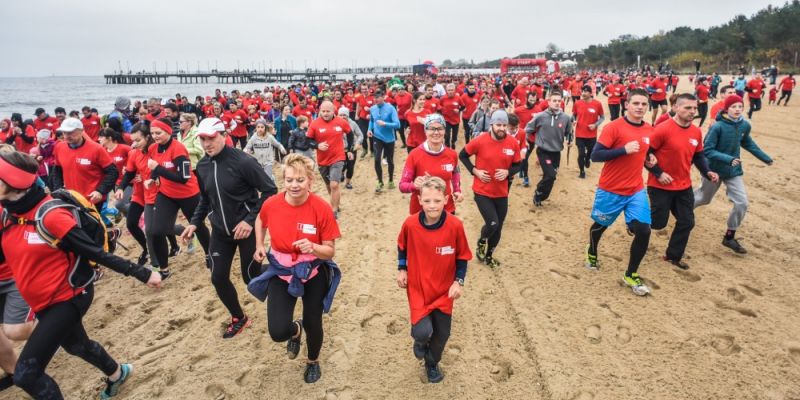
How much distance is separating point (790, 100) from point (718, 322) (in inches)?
965

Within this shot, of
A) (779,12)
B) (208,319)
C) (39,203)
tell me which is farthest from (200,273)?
(779,12)

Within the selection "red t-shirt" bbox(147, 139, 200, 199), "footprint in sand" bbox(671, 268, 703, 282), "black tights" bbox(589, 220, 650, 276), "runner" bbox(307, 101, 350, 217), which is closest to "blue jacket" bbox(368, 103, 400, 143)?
"runner" bbox(307, 101, 350, 217)

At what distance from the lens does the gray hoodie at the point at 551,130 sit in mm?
7586

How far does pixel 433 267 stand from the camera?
318cm

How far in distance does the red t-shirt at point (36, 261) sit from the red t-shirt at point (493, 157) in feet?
13.1

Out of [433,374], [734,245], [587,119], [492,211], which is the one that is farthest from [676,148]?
[587,119]

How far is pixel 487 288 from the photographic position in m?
4.91

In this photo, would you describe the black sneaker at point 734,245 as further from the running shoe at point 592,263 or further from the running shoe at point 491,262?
the running shoe at point 491,262

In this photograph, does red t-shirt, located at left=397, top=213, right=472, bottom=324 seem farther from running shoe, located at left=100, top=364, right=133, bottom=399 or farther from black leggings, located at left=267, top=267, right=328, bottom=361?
running shoe, located at left=100, top=364, right=133, bottom=399

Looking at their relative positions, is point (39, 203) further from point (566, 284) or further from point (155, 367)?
point (566, 284)

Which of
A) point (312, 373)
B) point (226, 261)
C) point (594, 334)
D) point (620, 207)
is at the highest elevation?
point (620, 207)

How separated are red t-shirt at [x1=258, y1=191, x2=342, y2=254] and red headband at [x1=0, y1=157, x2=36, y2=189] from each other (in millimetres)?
1631

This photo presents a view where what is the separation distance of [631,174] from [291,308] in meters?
3.96

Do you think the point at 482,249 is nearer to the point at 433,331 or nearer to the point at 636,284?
the point at 636,284
